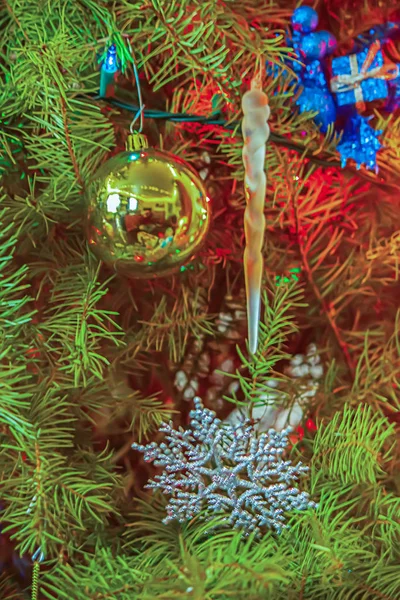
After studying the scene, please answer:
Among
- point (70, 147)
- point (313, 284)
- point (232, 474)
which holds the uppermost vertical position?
point (70, 147)

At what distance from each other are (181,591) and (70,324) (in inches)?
9.5

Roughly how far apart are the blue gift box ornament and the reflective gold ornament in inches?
6.8

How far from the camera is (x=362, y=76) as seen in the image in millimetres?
511

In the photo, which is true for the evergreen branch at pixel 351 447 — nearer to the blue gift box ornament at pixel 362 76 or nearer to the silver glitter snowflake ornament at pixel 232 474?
the silver glitter snowflake ornament at pixel 232 474

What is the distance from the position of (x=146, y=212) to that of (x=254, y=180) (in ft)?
0.28

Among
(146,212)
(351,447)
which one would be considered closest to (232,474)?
(351,447)

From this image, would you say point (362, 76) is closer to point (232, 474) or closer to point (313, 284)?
point (313, 284)

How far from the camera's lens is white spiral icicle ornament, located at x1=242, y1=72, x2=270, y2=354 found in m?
0.44

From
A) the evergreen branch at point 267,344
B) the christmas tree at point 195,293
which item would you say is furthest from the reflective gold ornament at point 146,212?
the evergreen branch at point 267,344

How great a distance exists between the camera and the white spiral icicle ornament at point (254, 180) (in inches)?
17.2

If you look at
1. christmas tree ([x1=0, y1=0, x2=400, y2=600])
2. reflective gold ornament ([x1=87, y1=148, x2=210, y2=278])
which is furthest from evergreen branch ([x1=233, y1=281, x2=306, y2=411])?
reflective gold ornament ([x1=87, y1=148, x2=210, y2=278])

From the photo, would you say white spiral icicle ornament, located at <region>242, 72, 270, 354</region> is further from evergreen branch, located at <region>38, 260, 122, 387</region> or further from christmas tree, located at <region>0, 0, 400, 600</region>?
evergreen branch, located at <region>38, 260, 122, 387</region>

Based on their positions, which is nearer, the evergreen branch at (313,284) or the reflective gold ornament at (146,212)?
the reflective gold ornament at (146,212)

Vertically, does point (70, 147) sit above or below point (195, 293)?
above
